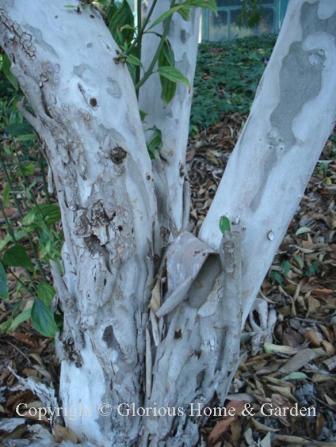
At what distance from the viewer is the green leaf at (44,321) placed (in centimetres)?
104

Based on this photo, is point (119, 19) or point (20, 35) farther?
point (119, 19)

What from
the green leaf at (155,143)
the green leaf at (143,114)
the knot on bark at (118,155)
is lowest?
the green leaf at (155,143)

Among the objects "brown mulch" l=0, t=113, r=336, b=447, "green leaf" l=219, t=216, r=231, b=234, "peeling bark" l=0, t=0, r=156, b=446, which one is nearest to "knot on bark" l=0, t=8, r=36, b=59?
"peeling bark" l=0, t=0, r=156, b=446

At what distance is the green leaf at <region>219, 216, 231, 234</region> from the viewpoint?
0.87 m

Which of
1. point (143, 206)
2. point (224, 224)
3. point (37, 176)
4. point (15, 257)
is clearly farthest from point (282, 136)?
point (37, 176)

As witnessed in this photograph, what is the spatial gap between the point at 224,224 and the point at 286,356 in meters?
0.60

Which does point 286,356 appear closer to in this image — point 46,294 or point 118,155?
point 46,294

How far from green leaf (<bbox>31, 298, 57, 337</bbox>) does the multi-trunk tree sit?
47mm

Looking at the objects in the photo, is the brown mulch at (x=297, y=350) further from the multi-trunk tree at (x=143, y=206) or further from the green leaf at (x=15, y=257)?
the green leaf at (x=15, y=257)

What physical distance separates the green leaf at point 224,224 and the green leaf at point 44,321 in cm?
44

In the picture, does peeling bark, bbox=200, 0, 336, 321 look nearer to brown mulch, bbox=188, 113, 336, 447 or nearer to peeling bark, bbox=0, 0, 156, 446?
peeling bark, bbox=0, 0, 156, 446

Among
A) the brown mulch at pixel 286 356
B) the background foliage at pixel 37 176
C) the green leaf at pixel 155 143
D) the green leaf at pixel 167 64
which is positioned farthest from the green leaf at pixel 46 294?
the green leaf at pixel 167 64

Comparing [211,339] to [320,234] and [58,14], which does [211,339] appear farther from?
[320,234]

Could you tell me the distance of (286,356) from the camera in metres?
1.30
